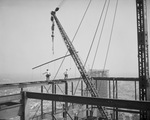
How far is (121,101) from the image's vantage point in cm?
395

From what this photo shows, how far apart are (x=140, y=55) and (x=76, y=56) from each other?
17.7m

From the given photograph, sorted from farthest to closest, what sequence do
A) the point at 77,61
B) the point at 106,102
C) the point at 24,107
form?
1. the point at 77,61
2. the point at 24,107
3. the point at 106,102

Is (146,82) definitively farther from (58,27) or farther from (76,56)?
(58,27)

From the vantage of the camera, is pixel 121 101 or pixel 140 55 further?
pixel 140 55

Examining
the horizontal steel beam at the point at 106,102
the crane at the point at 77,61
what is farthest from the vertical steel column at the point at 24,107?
the crane at the point at 77,61

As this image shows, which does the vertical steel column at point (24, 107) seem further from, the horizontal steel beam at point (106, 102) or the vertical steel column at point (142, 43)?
the vertical steel column at point (142, 43)

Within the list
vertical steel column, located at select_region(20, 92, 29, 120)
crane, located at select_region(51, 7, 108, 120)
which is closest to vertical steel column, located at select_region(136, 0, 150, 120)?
vertical steel column, located at select_region(20, 92, 29, 120)

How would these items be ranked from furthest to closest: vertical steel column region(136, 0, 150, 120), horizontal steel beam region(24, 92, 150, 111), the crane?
the crane < vertical steel column region(136, 0, 150, 120) < horizontal steel beam region(24, 92, 150, 111)

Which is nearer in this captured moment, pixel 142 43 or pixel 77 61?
pixel 142 43

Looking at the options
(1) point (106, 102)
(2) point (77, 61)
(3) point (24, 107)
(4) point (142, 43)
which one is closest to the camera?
(1) point (106, 102)

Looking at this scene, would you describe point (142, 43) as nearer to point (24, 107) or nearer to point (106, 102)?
point (106, 102)

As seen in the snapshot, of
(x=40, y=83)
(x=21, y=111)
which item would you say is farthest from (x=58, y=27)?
(x=21, y=111)

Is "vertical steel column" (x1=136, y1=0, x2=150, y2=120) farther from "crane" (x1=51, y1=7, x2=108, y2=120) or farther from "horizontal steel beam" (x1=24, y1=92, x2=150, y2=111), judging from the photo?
"crane" (x1=51, y1=7, x2=108, y2=120)

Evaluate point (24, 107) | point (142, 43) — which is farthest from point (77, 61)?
point (24, 107)
